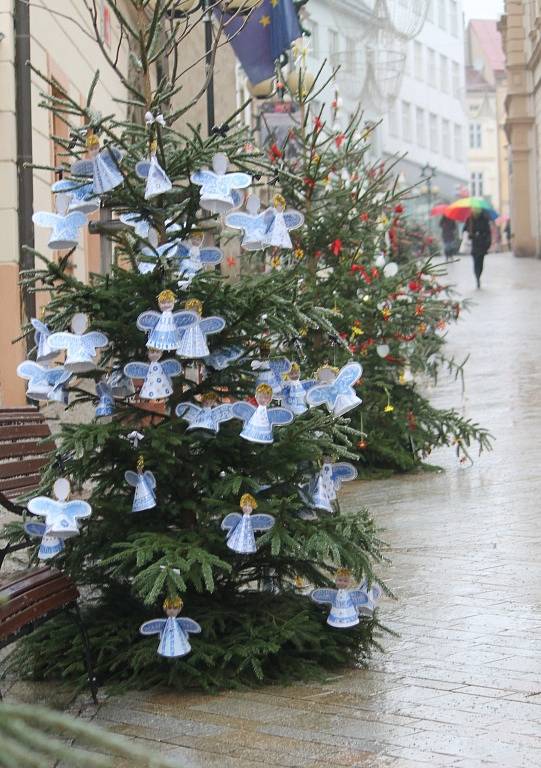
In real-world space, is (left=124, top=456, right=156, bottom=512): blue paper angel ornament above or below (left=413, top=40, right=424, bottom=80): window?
below

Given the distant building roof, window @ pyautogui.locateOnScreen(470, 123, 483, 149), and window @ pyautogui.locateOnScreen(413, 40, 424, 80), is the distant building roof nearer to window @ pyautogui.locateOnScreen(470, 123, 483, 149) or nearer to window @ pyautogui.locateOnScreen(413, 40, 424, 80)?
window @ pyautogui.locateOnScreen(470, 123, 483, 149)

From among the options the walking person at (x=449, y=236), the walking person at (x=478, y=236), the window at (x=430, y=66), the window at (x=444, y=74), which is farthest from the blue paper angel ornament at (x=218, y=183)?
the window at (x=444, y=74)

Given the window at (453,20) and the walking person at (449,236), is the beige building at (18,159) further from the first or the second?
the window at (453,20)

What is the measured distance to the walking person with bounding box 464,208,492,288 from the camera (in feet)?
102

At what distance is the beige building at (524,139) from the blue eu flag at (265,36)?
35.9 meters

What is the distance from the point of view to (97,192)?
475 cm

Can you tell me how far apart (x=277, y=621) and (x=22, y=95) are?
23.9 ft

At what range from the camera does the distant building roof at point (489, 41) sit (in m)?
114

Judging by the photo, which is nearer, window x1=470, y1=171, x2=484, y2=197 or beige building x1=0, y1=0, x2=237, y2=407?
Result: beige building x1=0, y1=0, x2=237, y2=407

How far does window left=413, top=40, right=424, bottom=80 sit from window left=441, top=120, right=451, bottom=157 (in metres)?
5.28

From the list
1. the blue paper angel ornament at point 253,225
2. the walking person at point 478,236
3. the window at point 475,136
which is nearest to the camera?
the blue paper angel ornament at point 253,225

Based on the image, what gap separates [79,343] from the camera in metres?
4.70

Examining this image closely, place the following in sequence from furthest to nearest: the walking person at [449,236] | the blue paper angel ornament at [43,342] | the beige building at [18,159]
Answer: the walking person at [449,236], the beige building at [18,159], the blue paper angel ornament at [43,342]

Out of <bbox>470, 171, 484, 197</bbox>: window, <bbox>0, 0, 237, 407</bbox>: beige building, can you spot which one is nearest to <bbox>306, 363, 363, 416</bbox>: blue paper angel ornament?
<bbox>0, 0, 237, 407</bbox>: beige building
